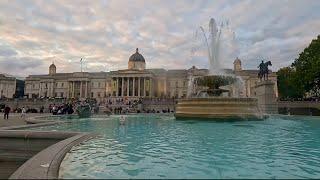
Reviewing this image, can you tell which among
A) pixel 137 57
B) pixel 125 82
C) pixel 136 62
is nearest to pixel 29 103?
pixel 125 82

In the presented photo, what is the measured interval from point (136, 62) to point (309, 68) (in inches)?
2880

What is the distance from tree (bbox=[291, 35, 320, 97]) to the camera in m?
46.0

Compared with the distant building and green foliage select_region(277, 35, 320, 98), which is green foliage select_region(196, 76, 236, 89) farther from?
the distant building

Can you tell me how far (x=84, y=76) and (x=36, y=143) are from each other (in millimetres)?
114024

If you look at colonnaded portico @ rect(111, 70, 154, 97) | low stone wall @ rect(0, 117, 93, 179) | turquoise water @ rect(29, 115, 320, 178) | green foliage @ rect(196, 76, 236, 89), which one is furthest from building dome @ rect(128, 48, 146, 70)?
turquoise water @ rect(29, 115, 320, 178)

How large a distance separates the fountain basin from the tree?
29905 mm

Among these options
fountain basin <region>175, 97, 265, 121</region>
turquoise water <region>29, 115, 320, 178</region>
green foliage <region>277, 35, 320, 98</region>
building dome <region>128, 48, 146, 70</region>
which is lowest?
turquoise water <region>29, 115, 320, 178</region>

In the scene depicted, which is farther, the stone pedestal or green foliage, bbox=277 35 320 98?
green foliage, bbox=277 35 320 98

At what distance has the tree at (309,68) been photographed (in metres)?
46.0

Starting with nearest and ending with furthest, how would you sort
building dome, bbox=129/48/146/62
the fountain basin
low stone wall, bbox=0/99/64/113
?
1. the fountain basin
2. low stone wall, bbox=0/99/64/113
3. building dome, bbox=129/48/146/62

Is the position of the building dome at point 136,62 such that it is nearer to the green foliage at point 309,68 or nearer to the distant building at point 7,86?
the distant building at point 7,86

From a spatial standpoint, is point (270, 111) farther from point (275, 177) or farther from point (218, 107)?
point (275, 177)

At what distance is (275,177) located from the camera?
490 centimetres

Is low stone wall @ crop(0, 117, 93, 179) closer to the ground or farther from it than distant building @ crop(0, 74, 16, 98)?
closer to the ground
